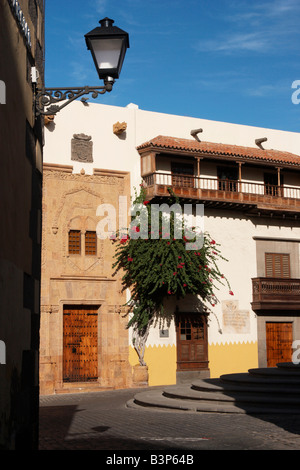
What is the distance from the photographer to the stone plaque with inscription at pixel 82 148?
75.0 ft

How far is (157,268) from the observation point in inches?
875

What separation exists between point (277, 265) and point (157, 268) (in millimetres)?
6241

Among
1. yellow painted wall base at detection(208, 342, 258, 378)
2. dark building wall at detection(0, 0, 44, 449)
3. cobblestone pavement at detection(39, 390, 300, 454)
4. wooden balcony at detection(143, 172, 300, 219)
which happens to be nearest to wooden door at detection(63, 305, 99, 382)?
yellow painted wall base at detection(208, 342, 258, 378)

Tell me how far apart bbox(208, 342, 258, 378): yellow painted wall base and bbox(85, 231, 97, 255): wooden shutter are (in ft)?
18.7

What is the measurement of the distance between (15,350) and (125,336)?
55.3ft

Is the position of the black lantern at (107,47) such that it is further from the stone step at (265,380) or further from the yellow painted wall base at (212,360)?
the yellow painted wall base at (212,360)

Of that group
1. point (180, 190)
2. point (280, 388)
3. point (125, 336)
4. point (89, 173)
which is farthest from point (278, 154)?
point (280, 388)

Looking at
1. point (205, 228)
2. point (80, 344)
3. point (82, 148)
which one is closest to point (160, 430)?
point (80, 344)

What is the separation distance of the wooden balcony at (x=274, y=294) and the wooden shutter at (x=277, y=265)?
2.68ft

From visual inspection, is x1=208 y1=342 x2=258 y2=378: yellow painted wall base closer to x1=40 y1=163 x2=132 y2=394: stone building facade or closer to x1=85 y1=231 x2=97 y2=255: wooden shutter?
x1=40 y1=163 x2=132 y2=394: stone building facade

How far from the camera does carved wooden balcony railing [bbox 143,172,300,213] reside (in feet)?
77.1

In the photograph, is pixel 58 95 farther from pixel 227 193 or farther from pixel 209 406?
pixel 227 193

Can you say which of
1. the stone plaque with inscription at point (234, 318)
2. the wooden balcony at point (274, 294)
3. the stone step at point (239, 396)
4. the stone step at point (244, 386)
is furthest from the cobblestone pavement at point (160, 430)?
the wooden balcony at point (274, 294)

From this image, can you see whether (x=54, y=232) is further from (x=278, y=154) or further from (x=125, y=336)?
(x=278, y=154)
